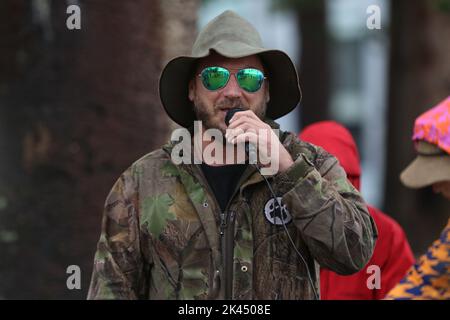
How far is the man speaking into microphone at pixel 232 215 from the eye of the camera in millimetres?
3990

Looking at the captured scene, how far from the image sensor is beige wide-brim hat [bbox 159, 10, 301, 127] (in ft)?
14.2

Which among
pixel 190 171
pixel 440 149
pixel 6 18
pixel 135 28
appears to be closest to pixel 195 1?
pixel 135 28

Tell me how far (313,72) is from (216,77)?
53.3 ft

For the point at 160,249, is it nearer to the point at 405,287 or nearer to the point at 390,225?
the point at 405,287

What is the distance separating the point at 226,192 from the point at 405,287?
1.22 m

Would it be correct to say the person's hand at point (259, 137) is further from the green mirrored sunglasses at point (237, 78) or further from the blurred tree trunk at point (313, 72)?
the blurred tree trunk at point (313, 72)

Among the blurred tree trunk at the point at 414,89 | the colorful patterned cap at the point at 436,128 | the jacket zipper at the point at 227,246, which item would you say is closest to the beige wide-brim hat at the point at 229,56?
the jacket zipper at the point at 227,246

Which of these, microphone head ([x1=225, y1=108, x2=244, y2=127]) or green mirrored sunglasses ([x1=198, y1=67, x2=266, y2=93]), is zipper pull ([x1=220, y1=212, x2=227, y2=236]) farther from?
green mirrored sunglasses ([x1=198, y1=67, x2=266, y2=93])

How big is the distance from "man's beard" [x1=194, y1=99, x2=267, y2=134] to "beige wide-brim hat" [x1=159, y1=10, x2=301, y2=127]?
0.65 feet

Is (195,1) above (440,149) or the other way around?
above

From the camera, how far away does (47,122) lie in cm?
710

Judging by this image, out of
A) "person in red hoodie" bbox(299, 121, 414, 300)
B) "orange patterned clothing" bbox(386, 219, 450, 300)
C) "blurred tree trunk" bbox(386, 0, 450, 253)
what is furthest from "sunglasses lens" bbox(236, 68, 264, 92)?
"blurred tree trunk" bbox(386, 0, 450, 253)

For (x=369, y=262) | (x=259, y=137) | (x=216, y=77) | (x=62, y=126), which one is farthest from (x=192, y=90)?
(x=62, y=126)
